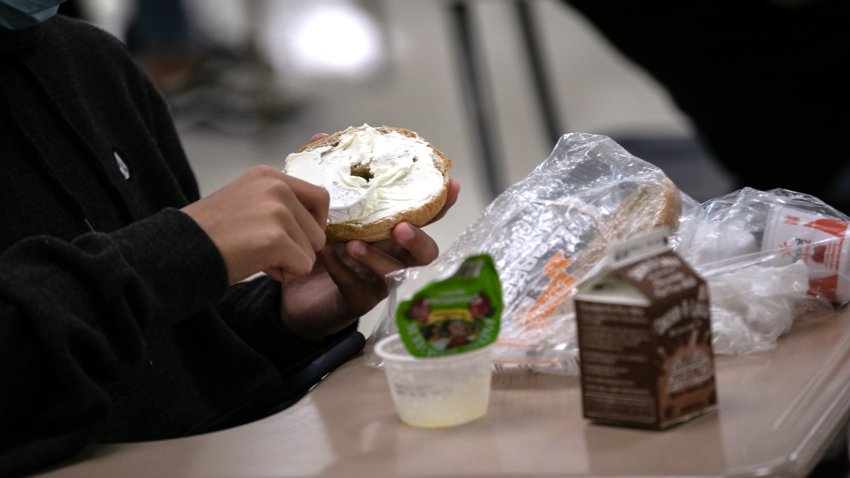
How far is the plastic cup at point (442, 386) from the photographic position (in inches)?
37.6

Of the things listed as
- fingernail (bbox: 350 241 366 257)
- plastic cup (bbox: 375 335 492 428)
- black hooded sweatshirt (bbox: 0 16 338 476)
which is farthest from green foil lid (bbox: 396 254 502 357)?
fingernail (bbox: 350 241 366 257)

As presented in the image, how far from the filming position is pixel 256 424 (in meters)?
1.04

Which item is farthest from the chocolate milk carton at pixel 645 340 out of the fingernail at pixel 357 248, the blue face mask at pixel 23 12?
the blue face mask at pixel 23 12

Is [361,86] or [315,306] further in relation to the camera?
[361,86]

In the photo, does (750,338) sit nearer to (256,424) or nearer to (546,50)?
(256,424)

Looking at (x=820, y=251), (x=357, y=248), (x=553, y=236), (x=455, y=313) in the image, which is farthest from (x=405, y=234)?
(x=820, y=251)

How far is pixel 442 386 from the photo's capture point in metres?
0.96

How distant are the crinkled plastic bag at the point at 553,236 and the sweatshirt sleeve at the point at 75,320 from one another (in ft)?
0.81

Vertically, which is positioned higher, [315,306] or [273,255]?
[273,255]

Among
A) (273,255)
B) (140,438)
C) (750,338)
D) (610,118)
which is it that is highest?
(273,255)

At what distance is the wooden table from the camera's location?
2.73 ft

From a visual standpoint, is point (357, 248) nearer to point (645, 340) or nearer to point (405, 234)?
point (405, 234)

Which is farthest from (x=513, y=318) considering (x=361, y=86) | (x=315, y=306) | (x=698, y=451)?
(x=361, y=86)

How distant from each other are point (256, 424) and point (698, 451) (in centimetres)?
42
